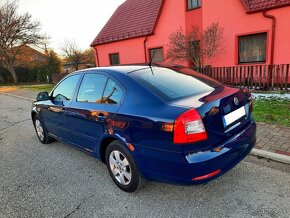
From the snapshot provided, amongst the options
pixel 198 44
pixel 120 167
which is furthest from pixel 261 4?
pixel 120 167

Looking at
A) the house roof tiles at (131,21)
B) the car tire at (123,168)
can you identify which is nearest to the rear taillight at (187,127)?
the car tire at (123,168)

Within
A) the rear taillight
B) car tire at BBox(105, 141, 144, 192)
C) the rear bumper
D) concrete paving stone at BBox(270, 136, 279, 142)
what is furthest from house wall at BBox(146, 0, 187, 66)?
the rear taillight

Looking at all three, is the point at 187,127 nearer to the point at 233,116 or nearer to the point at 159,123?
the point at 159,123

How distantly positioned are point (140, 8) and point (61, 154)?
13564 millimetres

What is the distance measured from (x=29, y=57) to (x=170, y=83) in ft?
97.9

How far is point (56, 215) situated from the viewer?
104 inches

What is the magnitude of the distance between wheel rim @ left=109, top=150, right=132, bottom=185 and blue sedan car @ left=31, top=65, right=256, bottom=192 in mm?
12

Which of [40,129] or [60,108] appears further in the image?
[40,129]

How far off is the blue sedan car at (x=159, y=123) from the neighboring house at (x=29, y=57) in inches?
1048

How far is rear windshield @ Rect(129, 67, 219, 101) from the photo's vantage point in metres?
2.68

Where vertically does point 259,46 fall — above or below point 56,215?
above

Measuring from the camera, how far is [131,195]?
292 centimetres

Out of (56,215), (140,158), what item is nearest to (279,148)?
(140,158)

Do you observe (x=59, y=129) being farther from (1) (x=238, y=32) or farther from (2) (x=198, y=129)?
(1) (x=238, y=32)
